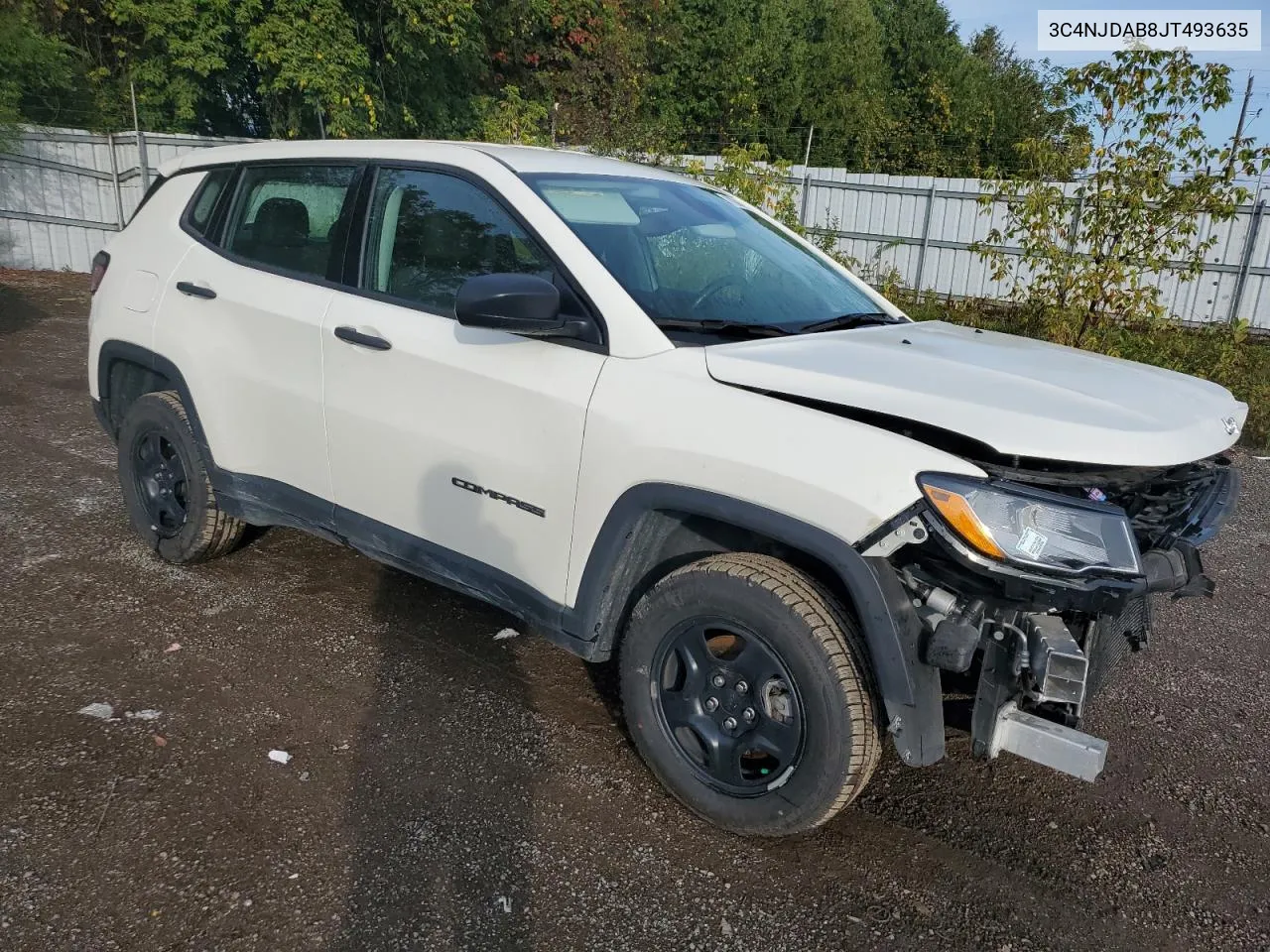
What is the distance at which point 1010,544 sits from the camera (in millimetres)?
2143

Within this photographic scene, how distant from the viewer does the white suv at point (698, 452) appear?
2246mm

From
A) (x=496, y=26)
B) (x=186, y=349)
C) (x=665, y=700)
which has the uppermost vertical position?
(x=496, y=26)

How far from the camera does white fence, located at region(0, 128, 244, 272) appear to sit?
45.8 ft

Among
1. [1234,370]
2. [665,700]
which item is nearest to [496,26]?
[1234,370]

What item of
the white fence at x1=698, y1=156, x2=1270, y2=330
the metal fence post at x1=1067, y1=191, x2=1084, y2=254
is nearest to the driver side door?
the metal fence post at x1=1067, y1=191, x2=1084, y2=254

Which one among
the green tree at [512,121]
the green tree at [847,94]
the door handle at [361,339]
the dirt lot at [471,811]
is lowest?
the dirt lot at [471,811]

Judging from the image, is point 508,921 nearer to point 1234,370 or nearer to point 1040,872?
point 1040,872

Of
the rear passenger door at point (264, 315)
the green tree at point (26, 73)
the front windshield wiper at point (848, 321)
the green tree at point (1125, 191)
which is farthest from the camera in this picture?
the green tree at point (26, 73)

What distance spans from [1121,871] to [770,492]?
1509 mm

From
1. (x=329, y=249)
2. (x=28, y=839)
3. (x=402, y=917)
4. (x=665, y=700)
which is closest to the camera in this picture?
(x=402, y=917)

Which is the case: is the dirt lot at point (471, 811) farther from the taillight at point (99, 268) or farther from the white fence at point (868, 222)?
the white fence at point (868, 222)

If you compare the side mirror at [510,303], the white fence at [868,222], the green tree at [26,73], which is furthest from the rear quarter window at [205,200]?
the white fence at [868,222]

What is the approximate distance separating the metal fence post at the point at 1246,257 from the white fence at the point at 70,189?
1494 cm

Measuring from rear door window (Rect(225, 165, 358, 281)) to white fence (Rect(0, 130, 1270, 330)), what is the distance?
11.5 m
